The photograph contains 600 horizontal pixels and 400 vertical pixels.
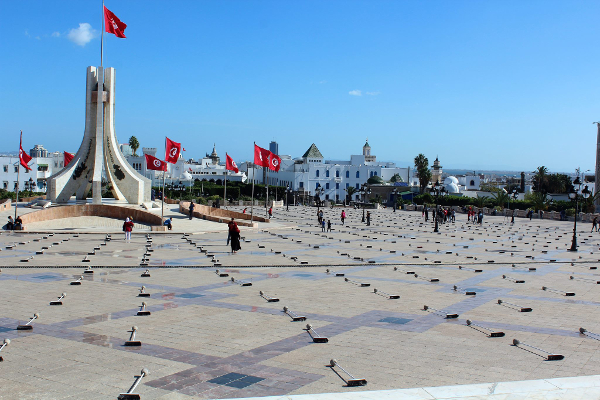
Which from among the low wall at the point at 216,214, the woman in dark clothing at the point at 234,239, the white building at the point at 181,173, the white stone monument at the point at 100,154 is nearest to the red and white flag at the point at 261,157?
the low wall at the point at 216,214

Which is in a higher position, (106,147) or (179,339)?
(106,147)

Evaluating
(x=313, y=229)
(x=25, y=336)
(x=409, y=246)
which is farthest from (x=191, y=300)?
(x=313, y=229)

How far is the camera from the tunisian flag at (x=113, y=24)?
3077 cm

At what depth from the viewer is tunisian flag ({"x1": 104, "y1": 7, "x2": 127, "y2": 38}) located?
101 feet

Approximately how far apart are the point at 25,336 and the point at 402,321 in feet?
19.3

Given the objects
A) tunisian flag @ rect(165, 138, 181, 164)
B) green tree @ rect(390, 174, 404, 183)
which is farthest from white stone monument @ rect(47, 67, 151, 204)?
green tree @ rect(390, 174, 404, 183)

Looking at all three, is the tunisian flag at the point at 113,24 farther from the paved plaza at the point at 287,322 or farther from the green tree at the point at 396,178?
the green tree at the point at 396,178

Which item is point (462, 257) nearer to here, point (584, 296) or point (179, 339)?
point (584, 296)

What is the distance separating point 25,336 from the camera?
26.5 ft

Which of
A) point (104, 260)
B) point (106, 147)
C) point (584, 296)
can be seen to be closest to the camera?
point (584, 296)

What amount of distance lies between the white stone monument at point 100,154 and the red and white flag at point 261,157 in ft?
32.2

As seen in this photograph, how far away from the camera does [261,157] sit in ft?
103

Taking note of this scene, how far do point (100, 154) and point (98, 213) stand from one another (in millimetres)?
7770

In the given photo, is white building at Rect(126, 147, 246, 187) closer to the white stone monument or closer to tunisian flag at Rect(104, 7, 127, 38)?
the white stone monument
